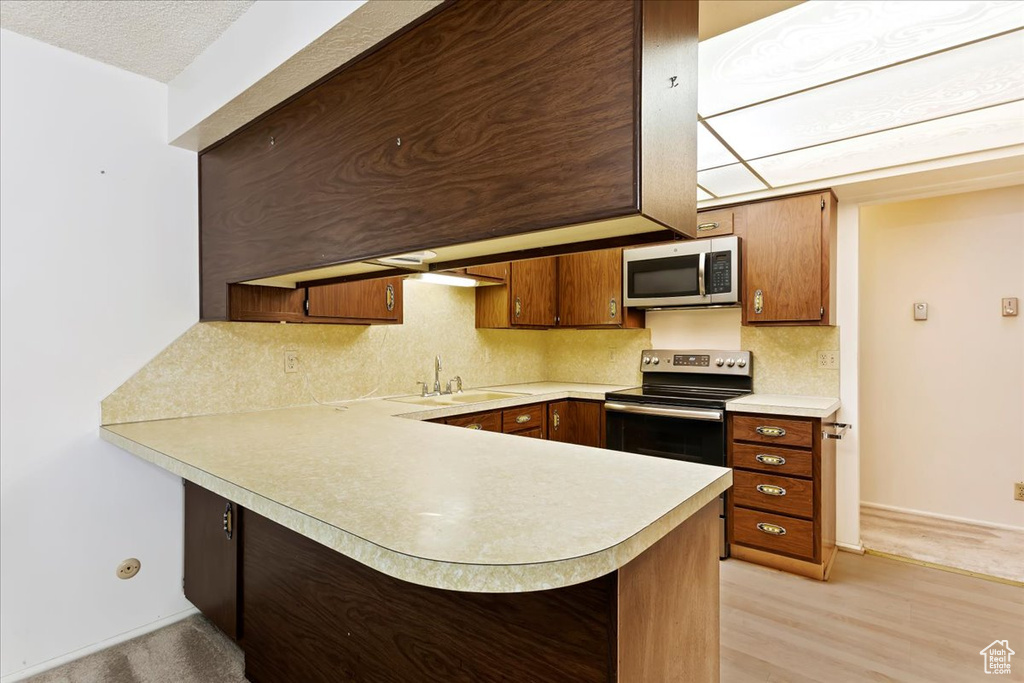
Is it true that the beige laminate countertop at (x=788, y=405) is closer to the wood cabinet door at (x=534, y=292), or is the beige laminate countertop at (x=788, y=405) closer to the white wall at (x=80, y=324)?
the wood cabinet door at (x=534, y=292)

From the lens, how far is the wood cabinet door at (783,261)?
A: 9.63 ft

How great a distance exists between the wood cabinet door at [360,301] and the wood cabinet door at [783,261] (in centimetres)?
221

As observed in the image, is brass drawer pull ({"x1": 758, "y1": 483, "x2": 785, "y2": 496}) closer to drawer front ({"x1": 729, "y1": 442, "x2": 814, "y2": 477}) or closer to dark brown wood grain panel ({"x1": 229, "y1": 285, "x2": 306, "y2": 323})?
drawer front ({"x1": 729, "y1": 442, "x2": 814, "y2": 477})

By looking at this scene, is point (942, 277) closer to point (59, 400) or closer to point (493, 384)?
point (493, 384)

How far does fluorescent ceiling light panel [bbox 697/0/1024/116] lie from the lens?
149cm

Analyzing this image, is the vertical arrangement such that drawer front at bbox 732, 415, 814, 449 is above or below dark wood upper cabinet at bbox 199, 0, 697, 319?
below

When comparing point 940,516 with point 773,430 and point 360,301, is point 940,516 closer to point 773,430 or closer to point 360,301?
point 773,430

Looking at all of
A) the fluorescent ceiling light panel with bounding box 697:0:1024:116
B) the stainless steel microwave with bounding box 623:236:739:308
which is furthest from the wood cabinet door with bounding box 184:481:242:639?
the stainless steel microwave with bounding box 623:236:739:308

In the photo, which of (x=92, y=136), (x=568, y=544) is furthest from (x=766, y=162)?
(x=92, y=136)

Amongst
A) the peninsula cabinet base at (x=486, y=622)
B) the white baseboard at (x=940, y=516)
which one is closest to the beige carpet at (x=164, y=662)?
the peninsula cabinet base at (x=486, y=622)

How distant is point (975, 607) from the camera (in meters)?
2.39

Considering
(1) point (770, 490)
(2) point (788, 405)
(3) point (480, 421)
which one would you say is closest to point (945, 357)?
(2) point (788, 405)

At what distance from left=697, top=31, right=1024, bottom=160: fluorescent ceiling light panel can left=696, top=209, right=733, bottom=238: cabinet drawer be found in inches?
29.8

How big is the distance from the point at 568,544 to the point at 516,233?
672 millimetres
